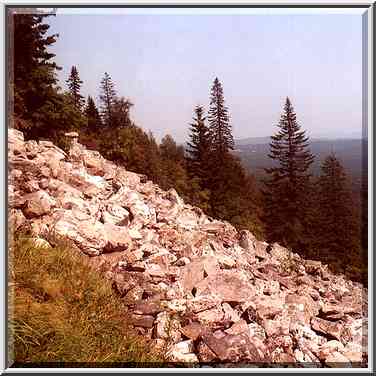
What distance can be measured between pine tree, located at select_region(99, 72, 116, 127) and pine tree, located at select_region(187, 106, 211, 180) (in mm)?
682

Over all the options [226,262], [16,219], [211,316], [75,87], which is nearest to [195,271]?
[226,262]

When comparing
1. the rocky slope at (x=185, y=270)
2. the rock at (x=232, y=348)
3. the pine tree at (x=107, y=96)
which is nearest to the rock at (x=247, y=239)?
the rocky slope at (x=185, y=270)

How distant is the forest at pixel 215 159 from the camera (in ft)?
15.4

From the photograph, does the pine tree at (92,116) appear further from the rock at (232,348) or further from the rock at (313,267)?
the rock at (313,267)

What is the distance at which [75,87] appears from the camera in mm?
4707

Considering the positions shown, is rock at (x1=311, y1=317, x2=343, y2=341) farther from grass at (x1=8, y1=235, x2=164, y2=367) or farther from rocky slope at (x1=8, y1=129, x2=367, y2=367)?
grass at (x1=8, y1=235, x2=164, y2=367)

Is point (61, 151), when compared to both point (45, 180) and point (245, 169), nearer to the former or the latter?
point (45, 180)

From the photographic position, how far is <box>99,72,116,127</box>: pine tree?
15.3ft

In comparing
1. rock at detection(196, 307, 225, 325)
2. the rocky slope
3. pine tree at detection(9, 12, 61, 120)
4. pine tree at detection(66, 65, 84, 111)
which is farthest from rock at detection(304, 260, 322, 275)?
pine tree at detection(9, 12, 61, 120)

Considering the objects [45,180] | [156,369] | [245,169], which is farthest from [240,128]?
[156,369]

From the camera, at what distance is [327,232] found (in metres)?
4.78

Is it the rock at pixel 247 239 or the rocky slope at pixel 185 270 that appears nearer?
the rocky slope at pixel 185 270

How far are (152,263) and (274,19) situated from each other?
2243 mm

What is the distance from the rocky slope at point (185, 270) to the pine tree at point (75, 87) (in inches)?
13.3
